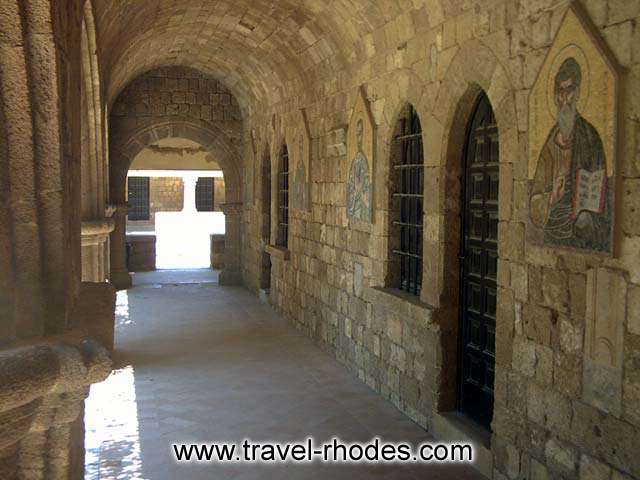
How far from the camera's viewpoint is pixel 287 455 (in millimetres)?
4941

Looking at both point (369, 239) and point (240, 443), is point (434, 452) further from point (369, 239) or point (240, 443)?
point (369, 239)

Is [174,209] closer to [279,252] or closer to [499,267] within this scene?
[279,252]

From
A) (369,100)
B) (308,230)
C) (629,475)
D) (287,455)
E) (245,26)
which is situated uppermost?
(245,26)

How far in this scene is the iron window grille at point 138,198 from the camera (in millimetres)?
27297

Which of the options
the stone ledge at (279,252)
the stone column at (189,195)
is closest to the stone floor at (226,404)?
the stone ledge at (279,252)

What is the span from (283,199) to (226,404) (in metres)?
5.18

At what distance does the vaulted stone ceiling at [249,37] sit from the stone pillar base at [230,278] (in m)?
3.37

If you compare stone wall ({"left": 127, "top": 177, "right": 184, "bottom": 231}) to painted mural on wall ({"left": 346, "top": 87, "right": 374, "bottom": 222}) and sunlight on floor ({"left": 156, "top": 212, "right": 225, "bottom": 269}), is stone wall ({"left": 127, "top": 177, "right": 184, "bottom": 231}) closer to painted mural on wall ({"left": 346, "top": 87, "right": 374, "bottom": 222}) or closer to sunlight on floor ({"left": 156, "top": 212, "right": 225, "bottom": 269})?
sunlight on floor ({"left": 156, "top": 212, "right": 225, "bottom": 269})

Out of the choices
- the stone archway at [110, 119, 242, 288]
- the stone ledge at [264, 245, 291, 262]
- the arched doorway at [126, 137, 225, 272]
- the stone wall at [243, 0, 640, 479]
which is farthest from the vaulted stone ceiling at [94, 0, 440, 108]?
the arched doorway at [126, 137, 225, 272]

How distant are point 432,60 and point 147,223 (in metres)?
22.5

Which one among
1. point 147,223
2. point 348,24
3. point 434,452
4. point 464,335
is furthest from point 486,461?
point 147,223

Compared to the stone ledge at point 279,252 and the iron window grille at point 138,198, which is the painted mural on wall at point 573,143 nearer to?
the stone ledge at point 279,252

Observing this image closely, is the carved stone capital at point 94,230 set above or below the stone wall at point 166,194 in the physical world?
below

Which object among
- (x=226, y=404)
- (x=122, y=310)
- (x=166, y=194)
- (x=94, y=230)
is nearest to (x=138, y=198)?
(x=166, y=194)
